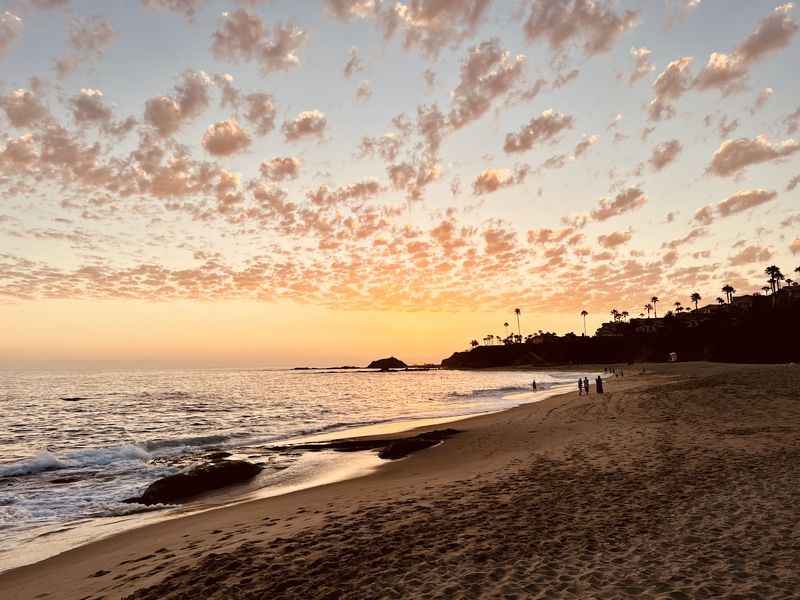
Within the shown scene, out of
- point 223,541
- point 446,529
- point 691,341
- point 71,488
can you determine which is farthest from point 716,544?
point 691,341

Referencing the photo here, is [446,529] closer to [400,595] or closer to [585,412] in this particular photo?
[400,595]

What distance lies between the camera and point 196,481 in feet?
56.8

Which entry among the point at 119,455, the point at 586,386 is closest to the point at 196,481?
the point at 119,455

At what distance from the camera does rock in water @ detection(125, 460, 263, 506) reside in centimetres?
1625

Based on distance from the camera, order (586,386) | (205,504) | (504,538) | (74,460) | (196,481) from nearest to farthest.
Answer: (504,538)
(205,504)
(196,481)
(74,460)
(586,386)

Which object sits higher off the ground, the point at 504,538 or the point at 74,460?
the point at 504,538

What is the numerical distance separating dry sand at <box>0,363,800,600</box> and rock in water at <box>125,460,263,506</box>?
142 inches

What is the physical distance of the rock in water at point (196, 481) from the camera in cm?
1625

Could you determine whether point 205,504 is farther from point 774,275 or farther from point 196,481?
point 774,275

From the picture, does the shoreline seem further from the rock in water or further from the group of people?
the group of people

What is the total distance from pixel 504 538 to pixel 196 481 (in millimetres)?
12842

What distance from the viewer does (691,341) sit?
137m

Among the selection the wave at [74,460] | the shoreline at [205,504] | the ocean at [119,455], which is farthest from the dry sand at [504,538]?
the wave at [74,460]

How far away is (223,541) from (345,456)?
1270 centimetres
